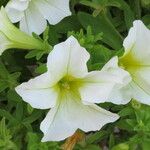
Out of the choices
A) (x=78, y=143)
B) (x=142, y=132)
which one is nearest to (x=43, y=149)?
(x=78, y=143)

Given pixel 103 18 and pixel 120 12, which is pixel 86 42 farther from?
pixel 120 12

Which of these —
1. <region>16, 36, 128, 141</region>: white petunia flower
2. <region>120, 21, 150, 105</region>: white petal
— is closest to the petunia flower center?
<region>16, 36, 128, 141</region>: white petunia flower

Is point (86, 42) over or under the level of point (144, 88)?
over

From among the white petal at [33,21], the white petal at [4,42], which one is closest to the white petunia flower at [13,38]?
the white petal at [4,42]

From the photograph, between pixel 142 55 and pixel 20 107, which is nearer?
pixel 142 55

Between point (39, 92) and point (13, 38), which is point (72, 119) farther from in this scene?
point (13, 38)

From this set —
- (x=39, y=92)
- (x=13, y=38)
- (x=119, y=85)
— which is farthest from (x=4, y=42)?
(x=119, y=85)
